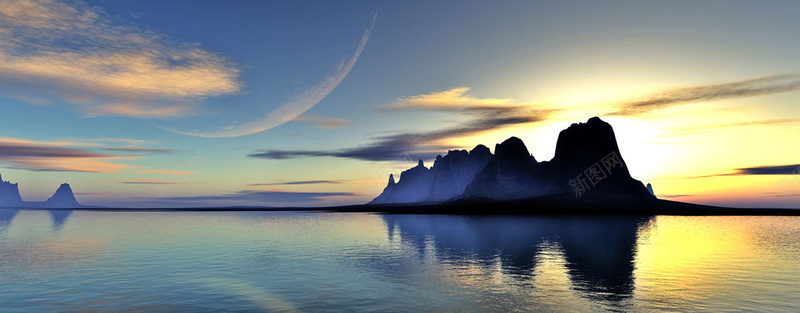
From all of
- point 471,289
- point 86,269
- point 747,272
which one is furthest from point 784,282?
point 86,269

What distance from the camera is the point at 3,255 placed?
5481 centimetres

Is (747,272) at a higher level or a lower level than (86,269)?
lower

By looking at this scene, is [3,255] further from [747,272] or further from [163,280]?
[747,272]

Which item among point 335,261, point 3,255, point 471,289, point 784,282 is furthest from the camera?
point 3,255

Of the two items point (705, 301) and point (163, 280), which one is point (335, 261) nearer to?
point (163, 280)

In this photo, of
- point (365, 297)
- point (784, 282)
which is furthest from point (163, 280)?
point (784, 282)

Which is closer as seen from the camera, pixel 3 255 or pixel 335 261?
pixel 335 261

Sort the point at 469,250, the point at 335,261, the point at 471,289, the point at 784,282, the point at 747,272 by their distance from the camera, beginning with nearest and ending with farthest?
the point at 471,289, the point at 784,282, the point at 747,272, the point at 335,261, the point at 469,250

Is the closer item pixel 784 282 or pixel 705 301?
pixel 705 301

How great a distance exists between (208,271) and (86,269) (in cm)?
1306

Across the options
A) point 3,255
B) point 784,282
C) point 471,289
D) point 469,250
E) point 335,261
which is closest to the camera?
point 471,289

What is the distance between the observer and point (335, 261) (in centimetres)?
4831

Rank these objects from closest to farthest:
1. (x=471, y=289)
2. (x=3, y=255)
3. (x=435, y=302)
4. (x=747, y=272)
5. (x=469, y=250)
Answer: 1. (x=435, y=302)
2. (x=471, y=289)
3. (x=747, y=272)
4. (x=3, y=255)
5. (x=469, y=250)

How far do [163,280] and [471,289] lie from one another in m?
26.6
